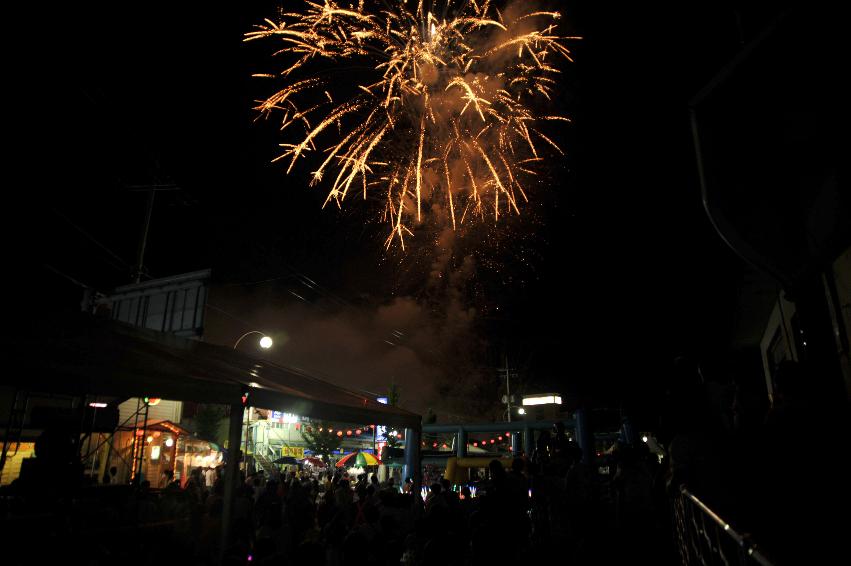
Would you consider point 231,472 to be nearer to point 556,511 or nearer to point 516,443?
point 556,511

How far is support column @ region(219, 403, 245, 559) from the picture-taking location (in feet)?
19.3

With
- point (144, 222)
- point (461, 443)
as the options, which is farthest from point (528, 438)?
point (144, 222)

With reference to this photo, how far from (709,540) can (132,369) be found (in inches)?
199

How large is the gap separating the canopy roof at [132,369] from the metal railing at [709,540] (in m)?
4.81

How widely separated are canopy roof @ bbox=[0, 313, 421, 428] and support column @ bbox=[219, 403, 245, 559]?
0.28 m

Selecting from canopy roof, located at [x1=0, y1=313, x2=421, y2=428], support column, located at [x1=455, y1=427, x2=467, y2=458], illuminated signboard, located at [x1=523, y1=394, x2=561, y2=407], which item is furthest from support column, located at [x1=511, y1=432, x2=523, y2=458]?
canopy roof, located at [x1=0, y1=313, x2=421, y2=428]

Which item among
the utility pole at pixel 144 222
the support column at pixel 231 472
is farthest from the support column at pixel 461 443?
the support column at pixel 231 472

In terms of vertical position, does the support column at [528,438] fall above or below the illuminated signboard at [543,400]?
below

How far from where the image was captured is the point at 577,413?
18.3 m

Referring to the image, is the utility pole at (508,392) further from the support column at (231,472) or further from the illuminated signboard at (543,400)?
the support column at (231,472)

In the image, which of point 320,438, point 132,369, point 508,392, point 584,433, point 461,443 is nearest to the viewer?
point 132,369

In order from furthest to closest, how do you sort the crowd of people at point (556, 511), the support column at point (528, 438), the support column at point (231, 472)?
the support column at point (528, 438)
the support column at point (231, 472)
the crowd of people at point (556, 511)

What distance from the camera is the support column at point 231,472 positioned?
588 cm

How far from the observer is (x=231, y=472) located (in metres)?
6.11
